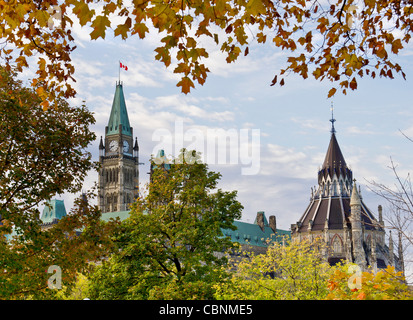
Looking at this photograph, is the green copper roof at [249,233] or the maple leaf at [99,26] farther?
the green copper roof at [249,233]

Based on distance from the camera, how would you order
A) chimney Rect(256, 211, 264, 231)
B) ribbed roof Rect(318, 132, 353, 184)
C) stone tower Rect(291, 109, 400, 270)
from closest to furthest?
stone tower Rect(291, 109, 400, 270), ribbed roof Rect(318, 132, 353, 184), chimney Rect(256, 211, 264, 231)

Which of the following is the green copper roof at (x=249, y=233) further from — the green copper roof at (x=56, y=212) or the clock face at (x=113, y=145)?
the clock face at (x=113, y=145)

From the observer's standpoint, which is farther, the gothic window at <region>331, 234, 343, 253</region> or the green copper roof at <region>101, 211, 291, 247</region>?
the green copper roof at <region>101, 211, 291, 247</region>

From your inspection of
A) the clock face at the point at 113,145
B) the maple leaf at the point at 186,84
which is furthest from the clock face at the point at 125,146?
the maple leaf at the point at 186,84

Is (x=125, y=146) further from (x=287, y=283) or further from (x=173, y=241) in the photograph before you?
(x=173, y=241)

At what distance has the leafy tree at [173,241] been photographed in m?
24.8

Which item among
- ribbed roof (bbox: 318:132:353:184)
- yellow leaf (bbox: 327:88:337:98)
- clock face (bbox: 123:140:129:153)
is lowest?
yellow leaf (bbox: 327:88:337:98)

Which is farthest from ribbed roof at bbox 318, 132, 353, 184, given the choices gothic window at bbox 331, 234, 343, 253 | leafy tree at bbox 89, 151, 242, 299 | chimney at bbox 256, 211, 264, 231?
leafy tree at bbox 89, 151, 242, 299

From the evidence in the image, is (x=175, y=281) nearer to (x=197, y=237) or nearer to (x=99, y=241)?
(x=197, y=237)

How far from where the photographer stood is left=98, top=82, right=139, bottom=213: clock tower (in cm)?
14888

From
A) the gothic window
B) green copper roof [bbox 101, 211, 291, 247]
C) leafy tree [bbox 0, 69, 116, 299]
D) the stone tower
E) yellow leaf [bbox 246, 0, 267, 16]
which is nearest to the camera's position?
yellow leaf [bbox 246, 0, 267, 16]

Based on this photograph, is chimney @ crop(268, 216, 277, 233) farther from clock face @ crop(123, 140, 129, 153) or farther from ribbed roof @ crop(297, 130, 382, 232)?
clock face @ crop(123, 140, 129, 153)

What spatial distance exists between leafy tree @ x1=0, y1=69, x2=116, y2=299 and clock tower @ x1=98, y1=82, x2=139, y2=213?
13008cm

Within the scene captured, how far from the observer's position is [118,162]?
151750mm
